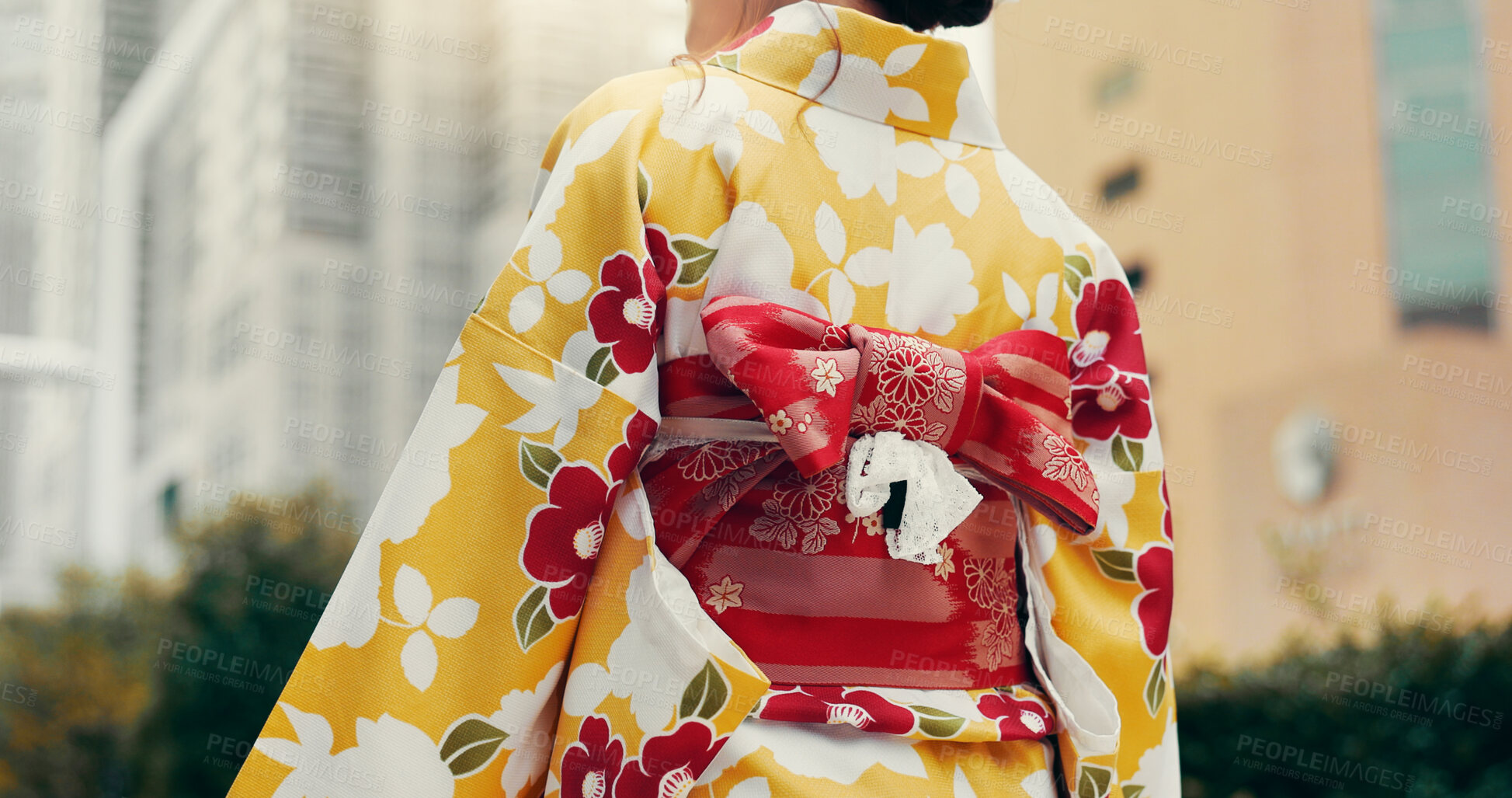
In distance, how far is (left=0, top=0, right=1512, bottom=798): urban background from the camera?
2832 millimetres

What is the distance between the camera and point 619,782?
714 mm

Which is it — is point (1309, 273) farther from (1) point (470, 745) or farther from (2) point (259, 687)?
(1) point (470, 745)

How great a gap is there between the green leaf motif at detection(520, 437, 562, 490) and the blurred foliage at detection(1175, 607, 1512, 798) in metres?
2.38

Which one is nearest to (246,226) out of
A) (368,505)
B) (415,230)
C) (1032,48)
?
(415,230)

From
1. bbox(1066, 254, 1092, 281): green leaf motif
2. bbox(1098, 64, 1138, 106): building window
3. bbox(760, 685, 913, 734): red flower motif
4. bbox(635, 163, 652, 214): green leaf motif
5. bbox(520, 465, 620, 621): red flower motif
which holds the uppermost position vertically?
bbox(1098, 64, 1138, 106): building window

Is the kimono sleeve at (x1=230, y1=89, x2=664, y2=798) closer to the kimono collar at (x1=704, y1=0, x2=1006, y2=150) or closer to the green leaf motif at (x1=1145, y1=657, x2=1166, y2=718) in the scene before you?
the kimono collar at (x1=704, y1=0, x2=1006, y2=150)

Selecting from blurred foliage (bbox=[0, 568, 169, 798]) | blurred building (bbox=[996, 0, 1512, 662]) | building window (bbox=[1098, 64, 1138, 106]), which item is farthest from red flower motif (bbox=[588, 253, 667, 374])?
building window (bbox=[1098, 64, 1138, 106])

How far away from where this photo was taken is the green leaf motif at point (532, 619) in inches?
29.5

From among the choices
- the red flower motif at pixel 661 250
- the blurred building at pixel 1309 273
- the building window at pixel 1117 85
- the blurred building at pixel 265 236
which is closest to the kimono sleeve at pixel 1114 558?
the red flower motif at pixel 661 250

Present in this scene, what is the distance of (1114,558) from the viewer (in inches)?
39.2

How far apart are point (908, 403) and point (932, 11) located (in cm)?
48

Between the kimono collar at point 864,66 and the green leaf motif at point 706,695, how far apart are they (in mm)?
474

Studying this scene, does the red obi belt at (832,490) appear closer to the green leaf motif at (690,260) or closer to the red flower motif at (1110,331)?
the green leaf motif at (690,260)

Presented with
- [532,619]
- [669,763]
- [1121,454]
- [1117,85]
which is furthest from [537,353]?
[1117,85]
